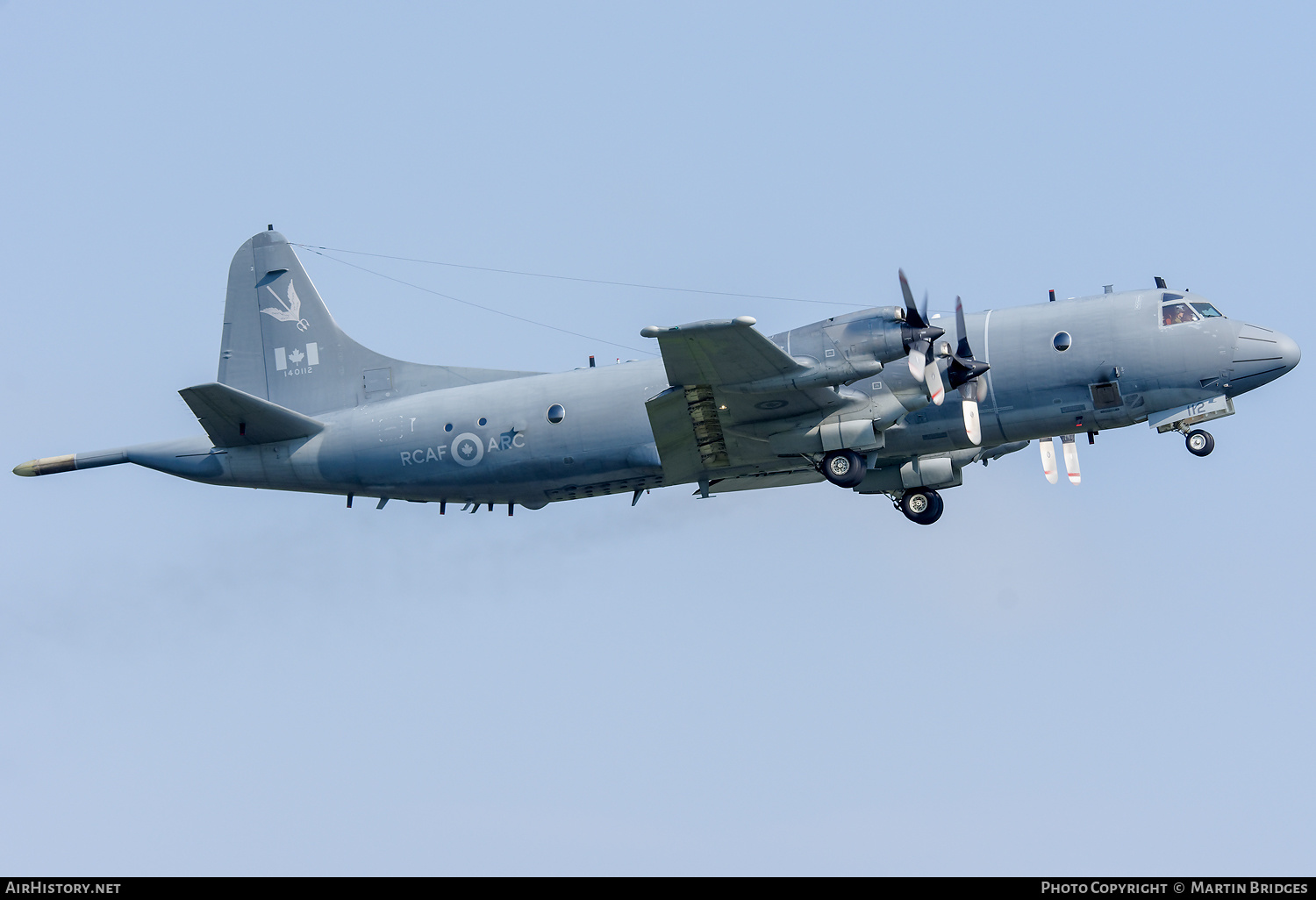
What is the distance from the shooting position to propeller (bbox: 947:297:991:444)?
27.5 m

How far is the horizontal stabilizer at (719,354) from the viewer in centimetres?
2538

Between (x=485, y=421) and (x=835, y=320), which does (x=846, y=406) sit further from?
(x=485, y=421)

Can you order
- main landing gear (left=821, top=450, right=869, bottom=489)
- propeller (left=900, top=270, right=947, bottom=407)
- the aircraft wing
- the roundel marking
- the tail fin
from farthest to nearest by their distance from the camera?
the tail fin, the roundel marking, main landing gear (left=821, top=450, right=869, bottom=489), propeller (left=900, top=270, right=947, bottom=407), the aircraft wing

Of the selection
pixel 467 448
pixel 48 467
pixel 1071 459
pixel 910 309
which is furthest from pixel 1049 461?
pixel 48 467

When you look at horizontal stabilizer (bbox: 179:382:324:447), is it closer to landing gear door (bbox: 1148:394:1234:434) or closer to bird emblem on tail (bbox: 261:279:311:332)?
bird emblem on tail (bbox: 261:279:311:332)

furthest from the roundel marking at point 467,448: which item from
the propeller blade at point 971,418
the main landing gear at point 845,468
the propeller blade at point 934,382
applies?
the propeller blade at point 971,418

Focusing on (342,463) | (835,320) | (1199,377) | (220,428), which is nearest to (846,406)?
(835,320)

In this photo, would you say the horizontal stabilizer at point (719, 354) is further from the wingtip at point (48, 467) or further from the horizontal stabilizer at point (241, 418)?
the wingtip at point (48, 467)

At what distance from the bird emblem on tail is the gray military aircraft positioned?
2.73ft

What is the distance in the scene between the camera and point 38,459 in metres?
31.1

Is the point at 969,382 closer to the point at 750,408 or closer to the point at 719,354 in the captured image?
the point at 750,408

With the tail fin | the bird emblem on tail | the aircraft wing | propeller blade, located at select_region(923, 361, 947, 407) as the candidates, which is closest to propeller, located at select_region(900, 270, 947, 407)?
propeller blade, located at select_region(923, 361, 947, 407)

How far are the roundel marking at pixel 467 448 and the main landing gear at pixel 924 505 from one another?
29.1 feet
